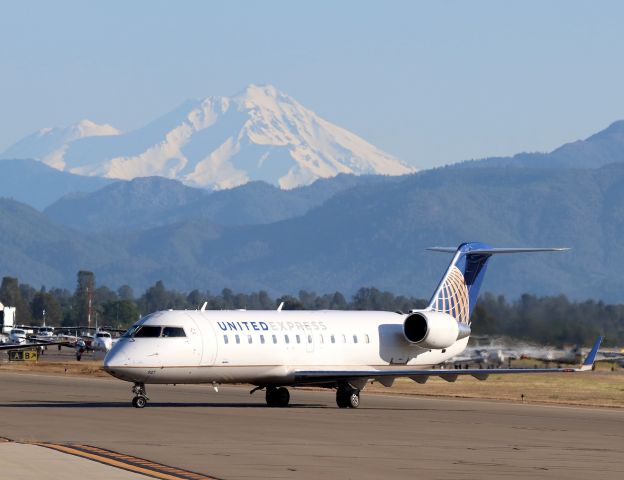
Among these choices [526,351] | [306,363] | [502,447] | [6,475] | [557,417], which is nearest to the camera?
[6,475]

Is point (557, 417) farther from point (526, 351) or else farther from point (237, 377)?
point (526, 351)

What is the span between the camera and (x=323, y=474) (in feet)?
87.3

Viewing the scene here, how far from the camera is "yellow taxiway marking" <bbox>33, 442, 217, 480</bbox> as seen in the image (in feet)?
85.0

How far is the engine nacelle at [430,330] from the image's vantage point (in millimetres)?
50688

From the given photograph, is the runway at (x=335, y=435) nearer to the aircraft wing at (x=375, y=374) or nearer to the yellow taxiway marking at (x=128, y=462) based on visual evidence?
the yellow taxiway marking at (x=128, y=462)

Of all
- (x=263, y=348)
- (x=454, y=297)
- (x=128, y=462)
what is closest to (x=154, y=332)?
(x=263, y=348)

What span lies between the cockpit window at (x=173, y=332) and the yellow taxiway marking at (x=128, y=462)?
14.2 meters

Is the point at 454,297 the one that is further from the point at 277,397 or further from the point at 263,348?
the point at 263,348

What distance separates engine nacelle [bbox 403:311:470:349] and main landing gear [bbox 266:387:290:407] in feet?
16.3

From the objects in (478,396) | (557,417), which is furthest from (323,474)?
(478,396)

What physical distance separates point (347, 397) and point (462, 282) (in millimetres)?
8764

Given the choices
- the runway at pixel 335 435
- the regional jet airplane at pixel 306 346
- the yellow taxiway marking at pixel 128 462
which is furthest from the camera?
the regional jet airplane at pixel 306 346

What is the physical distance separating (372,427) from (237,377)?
9085 millimetres

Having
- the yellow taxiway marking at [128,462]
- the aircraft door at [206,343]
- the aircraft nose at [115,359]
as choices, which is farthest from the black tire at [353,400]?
the yellow taxiway marking at [128,462]
